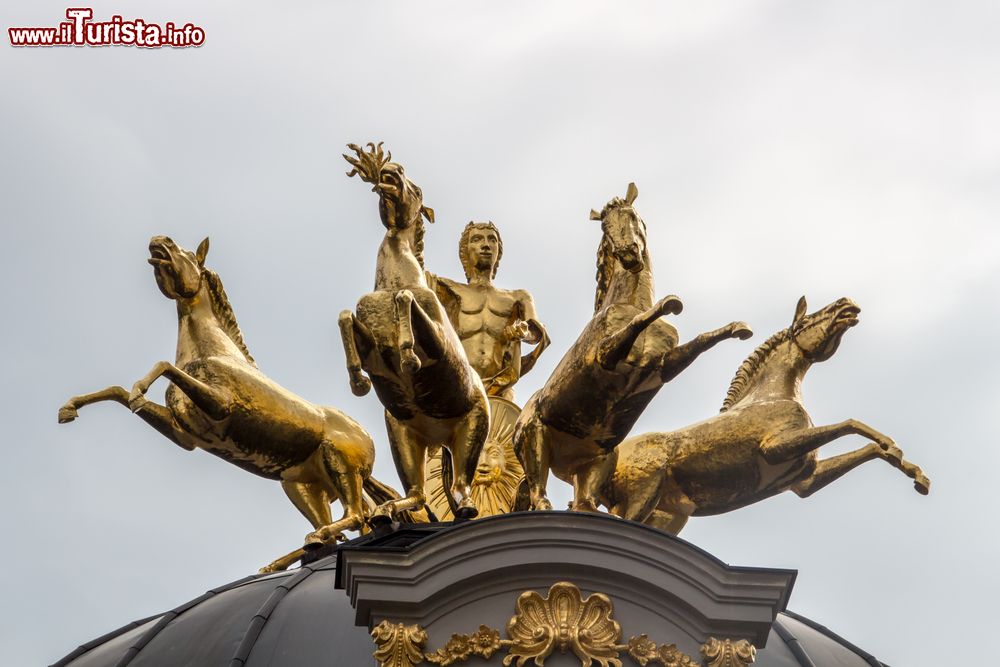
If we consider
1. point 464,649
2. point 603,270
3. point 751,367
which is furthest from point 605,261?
point 464,649

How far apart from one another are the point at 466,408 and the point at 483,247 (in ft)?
13.7

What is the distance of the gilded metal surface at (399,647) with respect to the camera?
20094 mm

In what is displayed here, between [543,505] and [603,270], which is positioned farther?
[603,270]

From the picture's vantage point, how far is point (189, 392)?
78.4ft

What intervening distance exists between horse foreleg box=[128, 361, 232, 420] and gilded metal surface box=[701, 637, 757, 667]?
18.8 ft

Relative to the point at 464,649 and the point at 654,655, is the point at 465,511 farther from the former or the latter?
the point at 654,655

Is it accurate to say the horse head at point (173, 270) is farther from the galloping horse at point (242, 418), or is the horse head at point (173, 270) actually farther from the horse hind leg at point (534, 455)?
the horse hind leg at point (534, 455)

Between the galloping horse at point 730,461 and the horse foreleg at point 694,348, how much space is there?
Answer: 1.05m

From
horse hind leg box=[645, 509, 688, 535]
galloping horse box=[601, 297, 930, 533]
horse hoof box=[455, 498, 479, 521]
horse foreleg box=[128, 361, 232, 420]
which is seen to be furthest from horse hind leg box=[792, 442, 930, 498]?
horse foreleg box=[128, 361, 232, 420]

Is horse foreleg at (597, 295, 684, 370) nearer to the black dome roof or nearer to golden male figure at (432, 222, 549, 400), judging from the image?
the black dome roof

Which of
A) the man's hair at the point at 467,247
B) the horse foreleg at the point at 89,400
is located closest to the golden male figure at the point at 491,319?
the man's hair at the point at 467,247

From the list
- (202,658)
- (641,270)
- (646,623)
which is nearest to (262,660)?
(202,658)

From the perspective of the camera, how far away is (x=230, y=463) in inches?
987

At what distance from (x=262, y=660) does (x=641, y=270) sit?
191 inches
